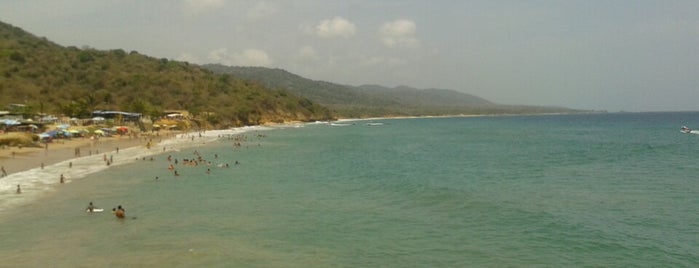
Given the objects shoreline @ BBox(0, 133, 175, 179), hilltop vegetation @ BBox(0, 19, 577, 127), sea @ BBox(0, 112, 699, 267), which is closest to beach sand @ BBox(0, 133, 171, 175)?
shoreline @ BBox(0, 133, 175, 179)

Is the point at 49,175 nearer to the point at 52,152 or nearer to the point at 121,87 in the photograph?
the point at 52,152

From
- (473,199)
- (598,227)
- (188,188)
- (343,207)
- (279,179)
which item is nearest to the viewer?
(598,227)

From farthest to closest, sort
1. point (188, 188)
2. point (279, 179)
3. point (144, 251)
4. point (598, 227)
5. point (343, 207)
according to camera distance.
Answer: point (279, 179)
point (188, 188)
point (343, 207)
point (598, 227)
point (144, 251)

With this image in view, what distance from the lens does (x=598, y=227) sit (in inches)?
850

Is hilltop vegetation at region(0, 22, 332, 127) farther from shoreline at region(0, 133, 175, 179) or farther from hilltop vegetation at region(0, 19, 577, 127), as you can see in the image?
shoreline at region(0, 133, 175, 179)

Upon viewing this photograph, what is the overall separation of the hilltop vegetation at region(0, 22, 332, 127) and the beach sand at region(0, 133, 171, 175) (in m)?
21.7

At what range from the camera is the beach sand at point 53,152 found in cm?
4325

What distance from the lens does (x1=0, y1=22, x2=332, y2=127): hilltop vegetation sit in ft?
350

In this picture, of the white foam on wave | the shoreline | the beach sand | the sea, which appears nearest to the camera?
the sea

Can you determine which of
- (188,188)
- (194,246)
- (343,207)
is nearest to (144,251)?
(194,246)

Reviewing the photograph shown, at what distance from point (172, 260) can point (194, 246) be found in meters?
1.75

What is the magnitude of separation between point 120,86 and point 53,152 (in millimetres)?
82728

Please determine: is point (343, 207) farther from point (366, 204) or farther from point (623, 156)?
point (623, 156)

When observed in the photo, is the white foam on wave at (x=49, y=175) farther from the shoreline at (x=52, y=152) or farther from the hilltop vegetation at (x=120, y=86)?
the hilltop vegetation at (x=120, y=86)
